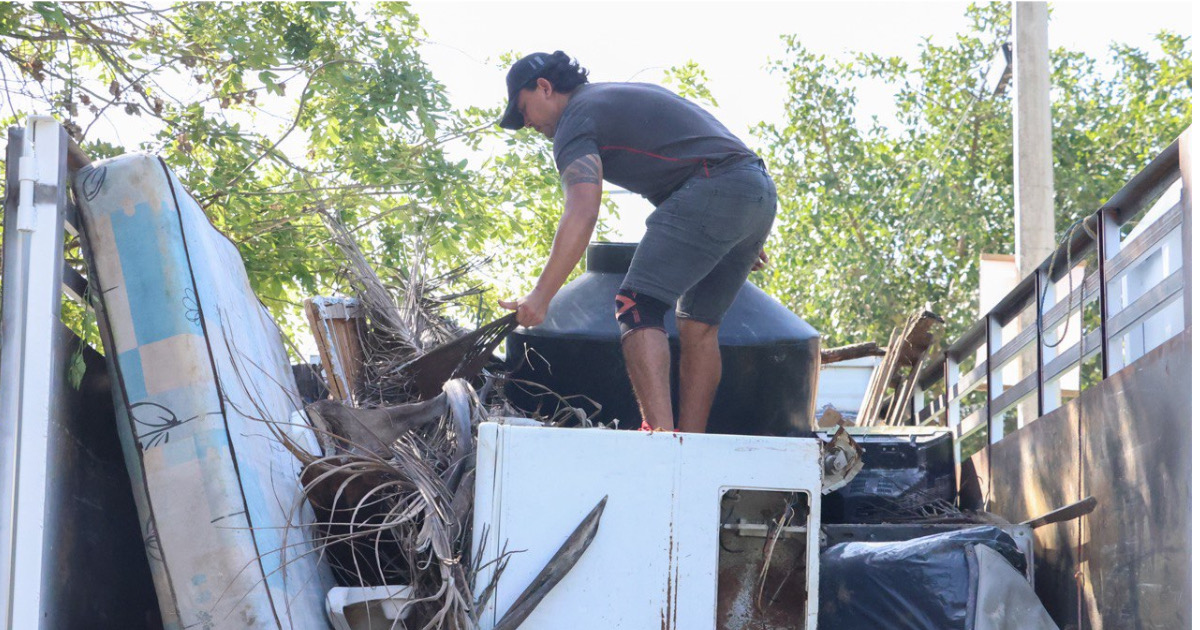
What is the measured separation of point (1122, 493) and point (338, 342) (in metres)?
2.44

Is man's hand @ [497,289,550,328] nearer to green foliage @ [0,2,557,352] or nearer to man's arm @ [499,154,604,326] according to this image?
man's arm @ [499,154,604,326]

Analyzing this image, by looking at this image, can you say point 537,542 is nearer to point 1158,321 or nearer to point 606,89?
point 606,89

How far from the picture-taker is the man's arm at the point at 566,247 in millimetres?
3168

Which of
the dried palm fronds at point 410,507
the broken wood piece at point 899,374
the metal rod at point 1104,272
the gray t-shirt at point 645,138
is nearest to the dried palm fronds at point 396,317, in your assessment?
the dried palm fronds at point 410,507

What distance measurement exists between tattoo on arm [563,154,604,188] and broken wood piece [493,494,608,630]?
3.91 feet

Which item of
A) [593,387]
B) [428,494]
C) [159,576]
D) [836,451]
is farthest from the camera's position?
[593,387]

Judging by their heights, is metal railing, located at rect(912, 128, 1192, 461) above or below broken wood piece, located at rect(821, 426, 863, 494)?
above

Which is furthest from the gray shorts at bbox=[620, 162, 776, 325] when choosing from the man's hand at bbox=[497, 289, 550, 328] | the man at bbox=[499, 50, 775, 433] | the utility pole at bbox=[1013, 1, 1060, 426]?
the utility pole at bbox=[1013, 1, 1060, 426]

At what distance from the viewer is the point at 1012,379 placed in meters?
8.99

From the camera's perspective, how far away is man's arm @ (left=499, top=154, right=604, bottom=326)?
3.17m

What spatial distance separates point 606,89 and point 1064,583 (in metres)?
1.96

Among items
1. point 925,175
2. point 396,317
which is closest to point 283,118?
point 396,317

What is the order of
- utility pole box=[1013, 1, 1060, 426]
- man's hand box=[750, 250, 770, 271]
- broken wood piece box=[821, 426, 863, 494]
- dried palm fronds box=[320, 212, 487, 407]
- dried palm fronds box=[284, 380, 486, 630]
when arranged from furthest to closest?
utility pole box=[1013, 1, 1060, 426] → man's hand box=[750, 250, 770, 271] → dried palm fronds box=[320, 212, 487, 407] → broken wood piece box=[821, 426, 863, 494] → dried palm fronds box=[284, 380, 486, 630]

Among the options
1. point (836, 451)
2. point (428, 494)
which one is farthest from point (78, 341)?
point (836, 451)
